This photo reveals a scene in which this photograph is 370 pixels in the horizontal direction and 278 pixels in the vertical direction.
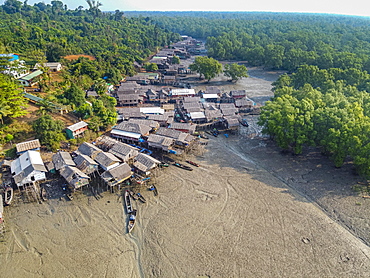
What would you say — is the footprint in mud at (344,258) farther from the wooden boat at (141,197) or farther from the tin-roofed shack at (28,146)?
the tin-roofed shack at (28,146)

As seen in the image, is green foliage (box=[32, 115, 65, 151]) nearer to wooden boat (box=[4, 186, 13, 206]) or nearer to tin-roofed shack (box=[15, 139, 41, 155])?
tin-roofed shack (box=[15, 139, 41, 155])

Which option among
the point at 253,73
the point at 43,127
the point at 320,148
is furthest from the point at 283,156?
the point at 253,73

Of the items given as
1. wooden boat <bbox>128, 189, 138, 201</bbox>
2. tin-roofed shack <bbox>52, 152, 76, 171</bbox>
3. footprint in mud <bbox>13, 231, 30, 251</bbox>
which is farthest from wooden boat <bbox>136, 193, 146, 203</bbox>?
footprint in mud <bbox>13, 231, 30, 251</bbox>

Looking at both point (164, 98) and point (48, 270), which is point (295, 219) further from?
point (164, 98)

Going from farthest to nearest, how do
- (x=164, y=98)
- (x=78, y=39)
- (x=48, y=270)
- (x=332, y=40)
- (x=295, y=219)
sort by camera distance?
(x=332, y=40), (x=78, y=39), (x=164, y=98), (x=295, y=219), (x=48, y=270)

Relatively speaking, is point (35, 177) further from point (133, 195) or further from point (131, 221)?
point (131, 221)
